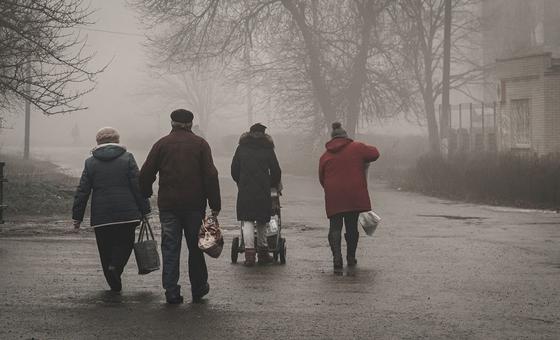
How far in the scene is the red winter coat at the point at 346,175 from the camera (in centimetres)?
1159

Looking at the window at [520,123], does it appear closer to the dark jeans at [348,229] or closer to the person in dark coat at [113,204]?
the dark jeans at [348,229]

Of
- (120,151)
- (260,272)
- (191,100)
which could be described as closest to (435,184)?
(260,272)

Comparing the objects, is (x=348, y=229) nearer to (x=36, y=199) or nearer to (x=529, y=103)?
(x=36, y=199)

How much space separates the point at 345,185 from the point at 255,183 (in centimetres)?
110

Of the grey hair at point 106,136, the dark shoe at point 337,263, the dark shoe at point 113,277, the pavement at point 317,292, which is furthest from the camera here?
the dark shoe at point 337,263

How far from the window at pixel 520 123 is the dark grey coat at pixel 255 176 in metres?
20.2

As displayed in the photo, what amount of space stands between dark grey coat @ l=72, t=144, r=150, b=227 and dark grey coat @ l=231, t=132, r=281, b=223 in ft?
7.35

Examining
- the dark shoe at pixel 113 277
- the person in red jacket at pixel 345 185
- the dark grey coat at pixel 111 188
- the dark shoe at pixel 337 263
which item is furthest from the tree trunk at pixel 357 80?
the dark shoe at pixel 113 277

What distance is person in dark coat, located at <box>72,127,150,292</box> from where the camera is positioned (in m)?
9.59

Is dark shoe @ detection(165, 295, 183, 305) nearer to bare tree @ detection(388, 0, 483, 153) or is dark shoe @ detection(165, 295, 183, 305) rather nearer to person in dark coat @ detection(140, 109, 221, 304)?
person in dark coat @ detection(140, 109, 221, 304)

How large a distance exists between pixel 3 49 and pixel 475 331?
13844mm

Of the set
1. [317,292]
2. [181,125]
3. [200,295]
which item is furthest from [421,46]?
[200,295]

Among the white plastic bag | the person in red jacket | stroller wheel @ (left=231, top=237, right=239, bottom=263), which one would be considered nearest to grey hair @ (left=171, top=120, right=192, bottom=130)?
the person in red jacket

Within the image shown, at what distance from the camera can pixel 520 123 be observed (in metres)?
31.1
